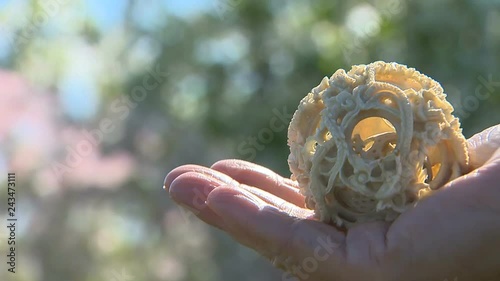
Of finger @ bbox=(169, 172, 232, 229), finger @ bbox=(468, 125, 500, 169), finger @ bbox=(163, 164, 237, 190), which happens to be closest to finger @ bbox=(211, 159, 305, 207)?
finger @ bbox=(163, 164, 237, 190)

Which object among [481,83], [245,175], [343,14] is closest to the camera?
[245,175]

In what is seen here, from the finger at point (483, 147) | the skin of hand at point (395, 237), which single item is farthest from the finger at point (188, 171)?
the finger at point (483, 147)

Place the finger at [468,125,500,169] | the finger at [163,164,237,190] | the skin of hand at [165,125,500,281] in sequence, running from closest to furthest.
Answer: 1. the skin of hand at [165,125,500,281]
2. the finger at [468,125,500,169]
3. the finger at [163,164,237,190]

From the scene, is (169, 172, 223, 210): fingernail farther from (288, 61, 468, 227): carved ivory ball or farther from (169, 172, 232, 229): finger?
(288, 61, 468, 227): carved ivory ball

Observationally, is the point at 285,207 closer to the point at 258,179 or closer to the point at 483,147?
the point at 258,179

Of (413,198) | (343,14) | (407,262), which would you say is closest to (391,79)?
(413,198)

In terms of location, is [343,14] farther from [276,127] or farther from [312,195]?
[312,195]
